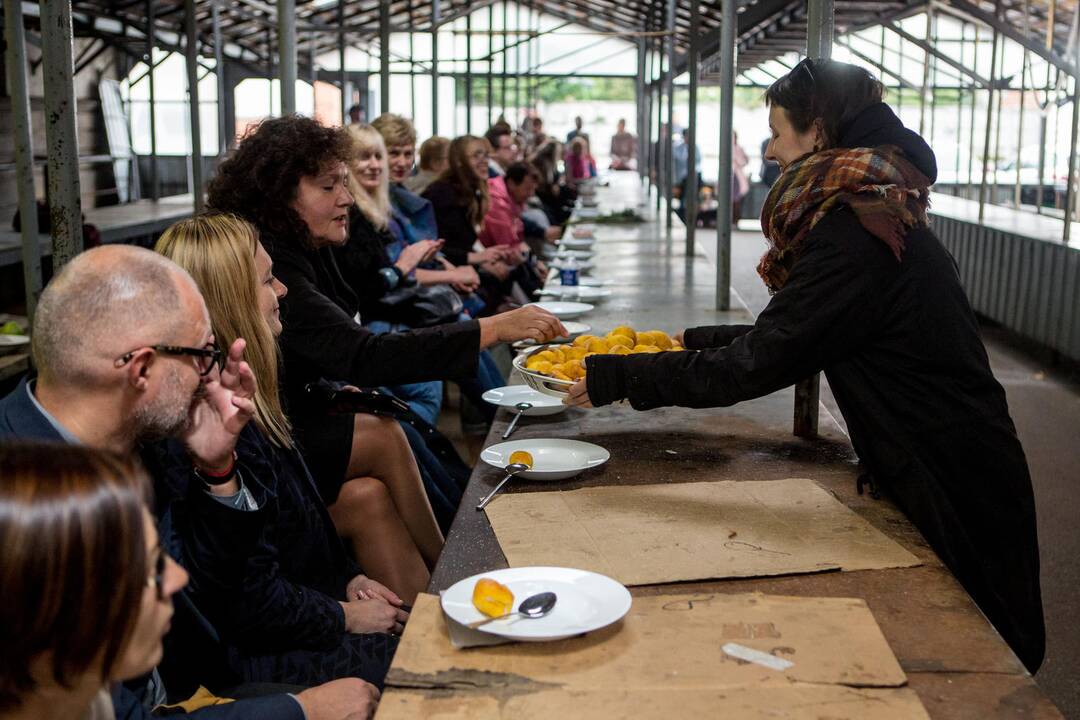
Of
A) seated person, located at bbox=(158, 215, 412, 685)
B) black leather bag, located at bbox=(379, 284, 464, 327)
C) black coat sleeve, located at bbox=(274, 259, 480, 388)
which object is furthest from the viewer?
black leather bag, located at bbox=(379, 284, 464, 327)

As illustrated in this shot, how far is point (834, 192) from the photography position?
2252mm

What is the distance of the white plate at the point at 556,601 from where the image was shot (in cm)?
149

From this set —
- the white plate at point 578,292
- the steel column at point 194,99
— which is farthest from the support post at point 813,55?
the steel column at point 194,99

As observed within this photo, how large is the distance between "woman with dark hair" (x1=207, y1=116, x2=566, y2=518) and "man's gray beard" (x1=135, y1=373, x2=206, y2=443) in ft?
3.78

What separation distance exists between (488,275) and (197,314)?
5160 millimetres

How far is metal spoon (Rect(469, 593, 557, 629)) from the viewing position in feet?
5.01

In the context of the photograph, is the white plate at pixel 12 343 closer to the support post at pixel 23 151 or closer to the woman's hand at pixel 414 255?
the support post at pixel 23 151

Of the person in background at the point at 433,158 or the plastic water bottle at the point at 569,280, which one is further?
the person in background at the point at 433,158

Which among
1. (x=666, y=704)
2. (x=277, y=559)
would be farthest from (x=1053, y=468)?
(x=666, y=704)

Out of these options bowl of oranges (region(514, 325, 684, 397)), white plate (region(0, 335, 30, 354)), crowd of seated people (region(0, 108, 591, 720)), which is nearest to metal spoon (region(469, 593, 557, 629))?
crowd of seated people (region(0, 108, 591, 720))

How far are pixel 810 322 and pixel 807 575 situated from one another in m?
0.59

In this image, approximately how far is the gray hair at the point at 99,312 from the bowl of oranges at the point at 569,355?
106 cm

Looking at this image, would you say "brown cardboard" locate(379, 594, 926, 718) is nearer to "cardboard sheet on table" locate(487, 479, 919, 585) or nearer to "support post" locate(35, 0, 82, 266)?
"cardboard sheet on table" locate(487, 479, 919, 585)

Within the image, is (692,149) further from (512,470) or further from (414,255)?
(512,470)
